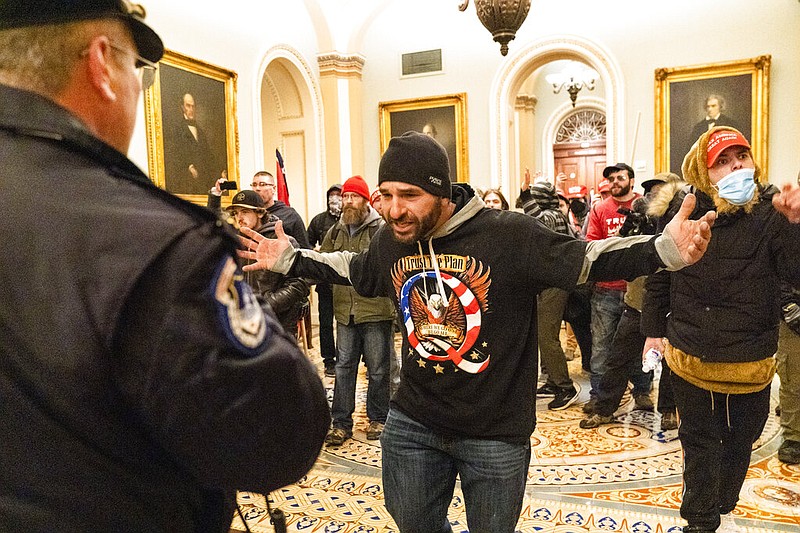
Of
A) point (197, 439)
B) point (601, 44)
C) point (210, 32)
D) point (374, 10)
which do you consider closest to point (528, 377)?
point (197, 439)

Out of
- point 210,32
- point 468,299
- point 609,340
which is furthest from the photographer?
point 210,32

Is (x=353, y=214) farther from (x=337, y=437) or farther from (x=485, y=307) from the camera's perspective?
(x=485, y=307)

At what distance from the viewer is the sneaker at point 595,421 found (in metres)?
4.85

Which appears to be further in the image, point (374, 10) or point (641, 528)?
point (374, 10)

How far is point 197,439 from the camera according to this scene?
0.91 metres

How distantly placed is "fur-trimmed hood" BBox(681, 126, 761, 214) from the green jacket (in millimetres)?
2256

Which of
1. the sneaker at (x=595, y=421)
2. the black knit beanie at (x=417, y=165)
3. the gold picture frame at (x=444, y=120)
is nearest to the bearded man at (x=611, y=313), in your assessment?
the sneaker at (x=595, y=421)

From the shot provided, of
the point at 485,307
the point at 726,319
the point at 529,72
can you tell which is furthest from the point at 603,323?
the point at 529,72

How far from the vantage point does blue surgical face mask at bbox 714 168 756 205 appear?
272cm

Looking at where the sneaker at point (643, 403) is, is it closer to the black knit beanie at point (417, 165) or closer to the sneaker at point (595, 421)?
the sneaker at point (595, 421)

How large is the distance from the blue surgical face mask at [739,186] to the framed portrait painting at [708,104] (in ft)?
22.7

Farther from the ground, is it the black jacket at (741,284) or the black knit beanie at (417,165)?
the black knit beanie at (417,165)

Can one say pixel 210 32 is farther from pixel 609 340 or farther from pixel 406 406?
pixel 406 406

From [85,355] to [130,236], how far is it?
17 centimetres
